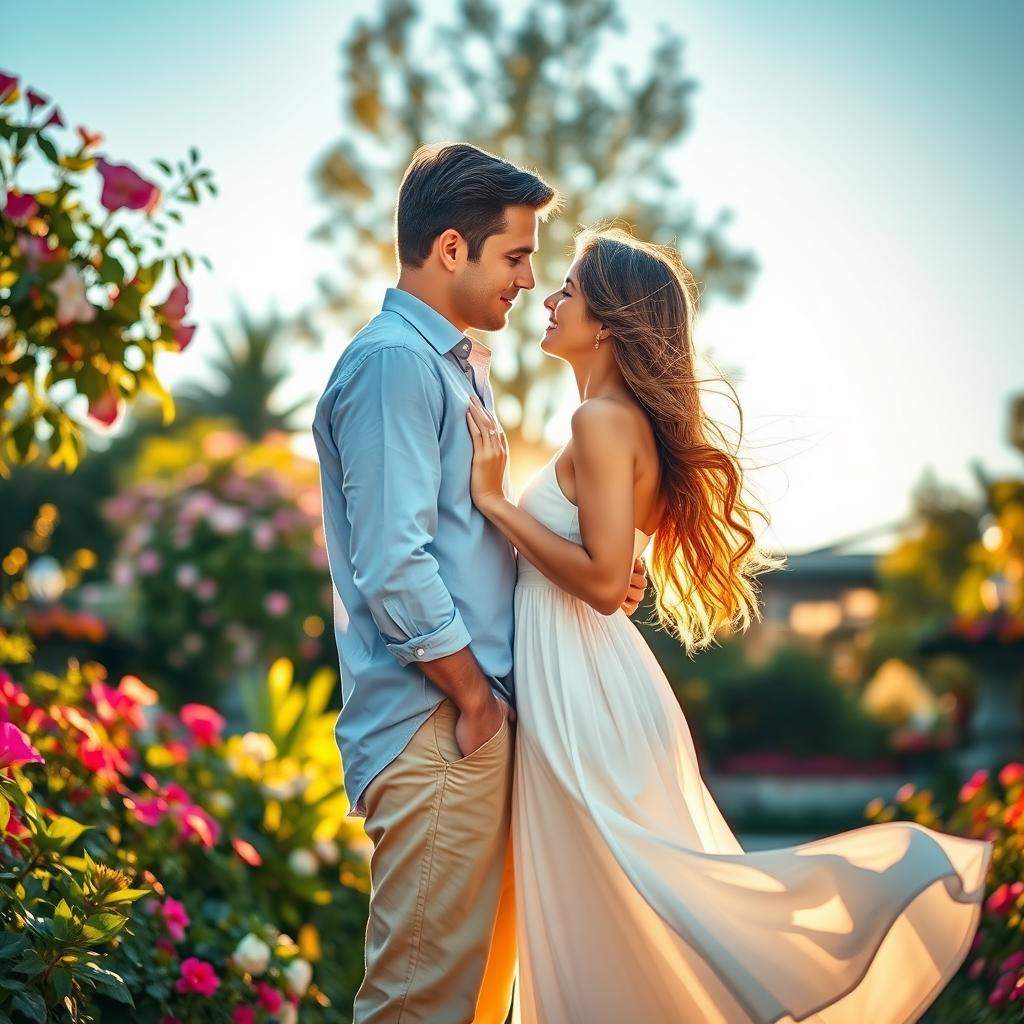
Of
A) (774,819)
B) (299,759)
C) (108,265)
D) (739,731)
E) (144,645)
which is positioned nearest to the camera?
(108,265)

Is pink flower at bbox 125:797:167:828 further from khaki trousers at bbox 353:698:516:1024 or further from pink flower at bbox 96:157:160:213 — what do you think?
pink flower at bbox 96:157:160:213

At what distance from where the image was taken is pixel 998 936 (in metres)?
4.22

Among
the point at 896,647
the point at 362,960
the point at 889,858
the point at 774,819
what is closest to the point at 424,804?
the point at 889,858

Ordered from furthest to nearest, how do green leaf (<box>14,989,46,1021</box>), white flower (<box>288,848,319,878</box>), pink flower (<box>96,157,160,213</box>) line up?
white flower (<box>288,848,319,878</box>)
pink flower (<box>96,157,160,213</box>)
green leaf (<box>14,989,46,1021</box>)

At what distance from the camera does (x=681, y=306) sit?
349cm

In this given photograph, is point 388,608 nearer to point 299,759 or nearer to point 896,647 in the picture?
point 299,759

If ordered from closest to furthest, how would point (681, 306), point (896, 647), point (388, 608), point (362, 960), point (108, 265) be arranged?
point (388, 608), point (681, 306), point (108, 265), point (362, 960), point (896, 647)

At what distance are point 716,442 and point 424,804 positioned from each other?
122 cm

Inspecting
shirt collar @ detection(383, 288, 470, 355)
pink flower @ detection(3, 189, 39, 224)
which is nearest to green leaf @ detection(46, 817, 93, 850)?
shirt collar @ detection(383, 288, 470, 355)

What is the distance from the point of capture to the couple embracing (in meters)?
2.91

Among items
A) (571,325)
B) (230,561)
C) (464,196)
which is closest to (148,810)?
(571,325)

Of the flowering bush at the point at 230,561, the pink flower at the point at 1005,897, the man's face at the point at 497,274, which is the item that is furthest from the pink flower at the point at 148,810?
the flowering bush at the point at 230,561

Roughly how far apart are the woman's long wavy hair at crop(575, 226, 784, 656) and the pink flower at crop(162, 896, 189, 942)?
5.36 ft

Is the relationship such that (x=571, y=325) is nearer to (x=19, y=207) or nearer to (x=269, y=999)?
(x=19, y=207)
